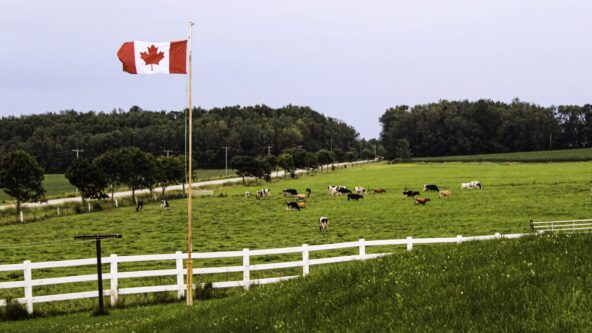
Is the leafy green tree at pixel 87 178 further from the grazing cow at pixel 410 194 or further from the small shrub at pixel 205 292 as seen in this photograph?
the small shrub at pixel 205 292

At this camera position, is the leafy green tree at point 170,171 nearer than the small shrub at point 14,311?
No

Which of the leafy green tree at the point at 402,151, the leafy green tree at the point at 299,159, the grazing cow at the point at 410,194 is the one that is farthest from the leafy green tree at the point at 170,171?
the leafy green tree at the point at 402,151

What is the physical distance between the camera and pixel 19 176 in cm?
5884

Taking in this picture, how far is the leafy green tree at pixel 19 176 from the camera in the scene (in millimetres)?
58219

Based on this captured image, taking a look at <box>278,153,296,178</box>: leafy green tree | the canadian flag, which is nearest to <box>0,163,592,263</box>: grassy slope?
the canadian flag

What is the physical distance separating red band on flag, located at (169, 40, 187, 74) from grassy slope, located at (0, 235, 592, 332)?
22.0 ft

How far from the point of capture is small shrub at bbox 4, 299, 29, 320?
53.8 ft

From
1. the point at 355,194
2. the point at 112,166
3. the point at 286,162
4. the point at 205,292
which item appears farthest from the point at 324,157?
→ the point at 205,292

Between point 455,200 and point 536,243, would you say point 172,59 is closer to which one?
point 536,243

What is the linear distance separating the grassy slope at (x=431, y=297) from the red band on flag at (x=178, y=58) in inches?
264

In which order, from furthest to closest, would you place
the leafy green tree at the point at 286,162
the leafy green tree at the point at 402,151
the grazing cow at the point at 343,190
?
1. the leafy green tree at the point at 402,151
2. the leafy green tree at the point at 286,162
3. the grazing cow at the point at 343,190

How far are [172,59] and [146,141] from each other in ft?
620

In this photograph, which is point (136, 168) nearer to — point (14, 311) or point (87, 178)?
point (87, 178)

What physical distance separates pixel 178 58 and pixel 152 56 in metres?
0.72
